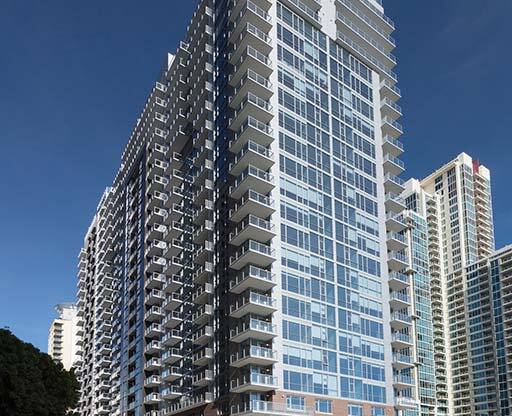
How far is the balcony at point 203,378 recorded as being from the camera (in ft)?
256

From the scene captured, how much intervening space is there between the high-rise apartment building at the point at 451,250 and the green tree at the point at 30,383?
12654 cm

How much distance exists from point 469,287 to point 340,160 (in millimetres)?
111476

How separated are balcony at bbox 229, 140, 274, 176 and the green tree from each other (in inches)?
1147

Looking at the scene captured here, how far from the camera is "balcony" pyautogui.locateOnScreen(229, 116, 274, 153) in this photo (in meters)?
76.5

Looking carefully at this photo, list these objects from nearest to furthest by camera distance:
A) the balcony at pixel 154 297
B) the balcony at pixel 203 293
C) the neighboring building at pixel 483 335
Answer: the balcony at pixel 203 293, the balcony at pixel 154 297, the neighboring building at pixel 483 335

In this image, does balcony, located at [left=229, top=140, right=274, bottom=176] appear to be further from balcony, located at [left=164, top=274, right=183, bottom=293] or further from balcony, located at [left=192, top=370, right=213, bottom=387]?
balcony, located at [left=192, top=370, right=213, bottom=387]

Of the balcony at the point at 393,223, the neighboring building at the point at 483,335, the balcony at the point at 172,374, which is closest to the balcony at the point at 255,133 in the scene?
the balcony at the point at 393,223

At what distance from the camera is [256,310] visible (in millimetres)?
70938

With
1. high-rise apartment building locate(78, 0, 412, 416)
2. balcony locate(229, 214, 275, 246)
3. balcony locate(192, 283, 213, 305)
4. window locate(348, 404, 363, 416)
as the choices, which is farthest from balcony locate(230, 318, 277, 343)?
window locate(348, 404, 363, 416)

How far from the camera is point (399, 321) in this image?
83875 mm

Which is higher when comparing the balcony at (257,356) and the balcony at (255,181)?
the balcony at (255,181)

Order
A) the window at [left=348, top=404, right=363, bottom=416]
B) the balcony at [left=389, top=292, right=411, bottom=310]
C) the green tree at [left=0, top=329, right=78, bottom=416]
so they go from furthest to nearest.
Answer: the balcony at [left=389, top=292, right=411, bottom=310], the window at [left=348, top=404, right=363, bottom=416], the green tree at [left=0, top=329, right=78, bottom=416]

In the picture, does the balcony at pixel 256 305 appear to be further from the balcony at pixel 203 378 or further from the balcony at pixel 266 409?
the balcony at pixel 203 378

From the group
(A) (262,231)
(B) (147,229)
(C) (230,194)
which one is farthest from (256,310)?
(B) (147,229)
